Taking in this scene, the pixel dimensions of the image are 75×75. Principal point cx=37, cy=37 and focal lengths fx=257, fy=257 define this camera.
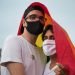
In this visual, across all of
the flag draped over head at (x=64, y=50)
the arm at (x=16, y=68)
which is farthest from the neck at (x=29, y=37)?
the arm at (x=16, y=68)

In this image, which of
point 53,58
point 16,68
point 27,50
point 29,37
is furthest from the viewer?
point 53,58

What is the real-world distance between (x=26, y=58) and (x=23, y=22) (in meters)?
0.38

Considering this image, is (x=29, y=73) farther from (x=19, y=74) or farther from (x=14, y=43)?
(x=14, y=43)

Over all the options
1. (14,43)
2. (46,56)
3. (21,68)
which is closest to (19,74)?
(21,68)

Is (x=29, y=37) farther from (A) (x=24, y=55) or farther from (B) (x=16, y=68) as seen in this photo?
(B) (x=16, y=68)

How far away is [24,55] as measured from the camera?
177 cm

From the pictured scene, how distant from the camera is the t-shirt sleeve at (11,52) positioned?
169cm

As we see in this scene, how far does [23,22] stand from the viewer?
2.05 meters

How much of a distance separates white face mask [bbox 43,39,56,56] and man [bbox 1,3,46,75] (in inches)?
5.2

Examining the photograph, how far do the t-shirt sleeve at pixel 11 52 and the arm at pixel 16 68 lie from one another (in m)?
0.03

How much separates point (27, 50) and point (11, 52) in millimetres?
153

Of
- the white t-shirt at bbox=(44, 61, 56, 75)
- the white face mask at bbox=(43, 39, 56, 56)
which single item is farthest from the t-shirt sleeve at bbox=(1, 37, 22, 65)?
the white face mask at bbox=(43, 39, 56, 56)

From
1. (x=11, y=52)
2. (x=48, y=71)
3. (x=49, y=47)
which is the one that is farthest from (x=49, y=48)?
(x=11, y=52)

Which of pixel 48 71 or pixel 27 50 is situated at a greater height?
pixel 27 50
